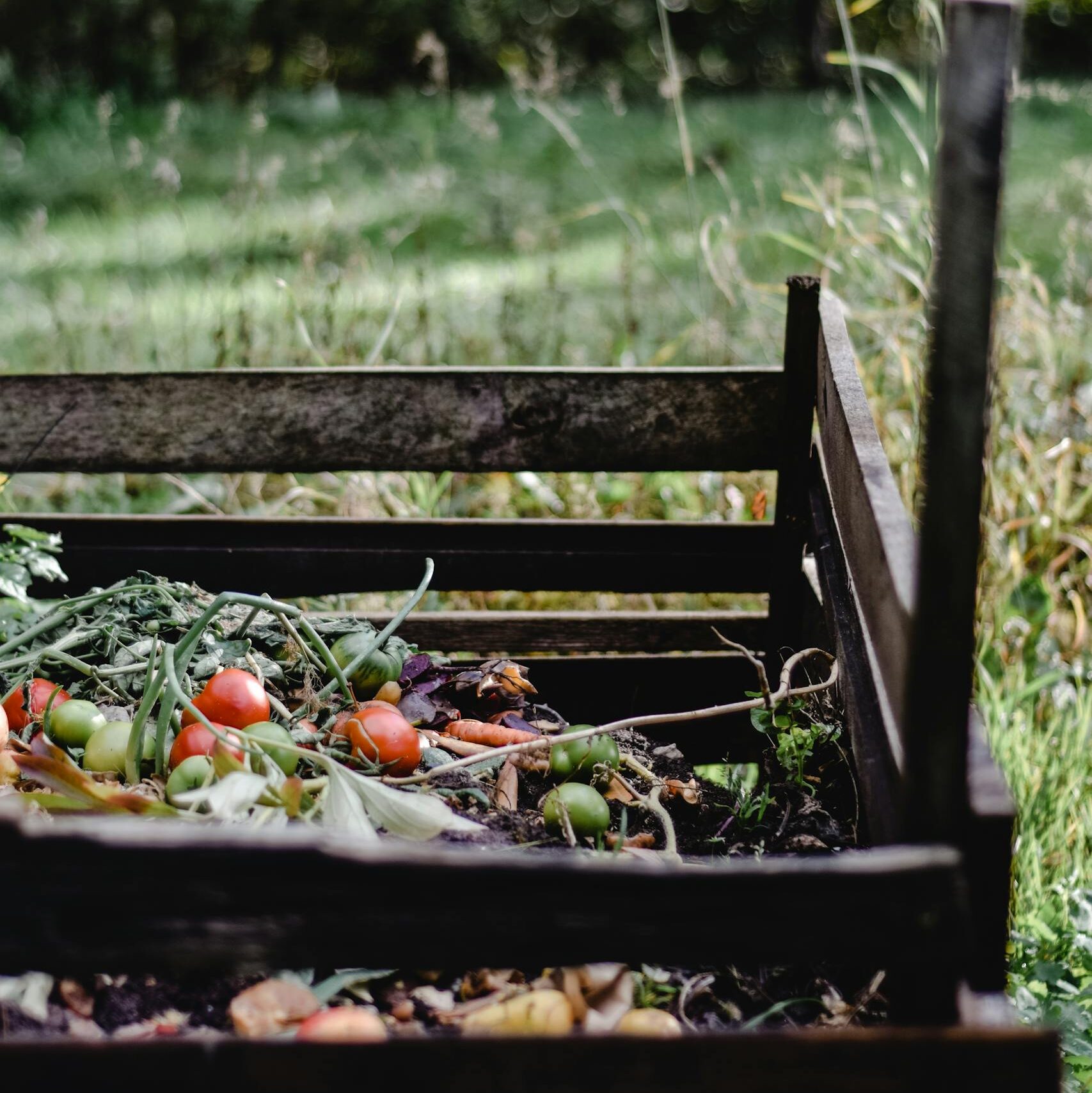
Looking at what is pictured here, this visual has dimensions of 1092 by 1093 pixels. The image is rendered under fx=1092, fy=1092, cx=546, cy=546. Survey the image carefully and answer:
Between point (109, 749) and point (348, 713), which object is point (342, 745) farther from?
point (109, 749)

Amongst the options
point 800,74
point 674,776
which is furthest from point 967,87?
point 800,74

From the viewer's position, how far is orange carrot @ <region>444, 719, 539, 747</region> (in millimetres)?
1792

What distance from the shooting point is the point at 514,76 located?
3.32 meters

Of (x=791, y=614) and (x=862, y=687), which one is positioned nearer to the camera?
(x=862, y=687)

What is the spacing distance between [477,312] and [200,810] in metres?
4.33

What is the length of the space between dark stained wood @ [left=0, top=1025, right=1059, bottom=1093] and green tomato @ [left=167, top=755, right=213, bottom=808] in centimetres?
54

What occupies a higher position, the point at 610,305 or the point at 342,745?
the point at 610,305

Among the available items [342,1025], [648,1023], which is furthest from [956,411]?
[342,1025]

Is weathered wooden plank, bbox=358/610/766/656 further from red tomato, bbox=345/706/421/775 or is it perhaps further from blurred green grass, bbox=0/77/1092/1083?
red tomato, bbox=345/706/421/775

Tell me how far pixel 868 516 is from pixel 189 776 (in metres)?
0.93

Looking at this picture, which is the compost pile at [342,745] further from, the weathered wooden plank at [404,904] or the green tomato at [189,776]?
the weathered wooden plank at [404,904]

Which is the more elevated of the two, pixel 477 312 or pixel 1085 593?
pixel 477 312

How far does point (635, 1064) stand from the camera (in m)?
0.87

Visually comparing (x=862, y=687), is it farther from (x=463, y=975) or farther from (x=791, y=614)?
(x=791, y=614)
